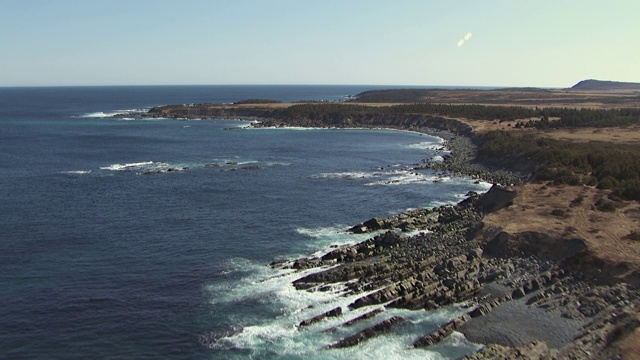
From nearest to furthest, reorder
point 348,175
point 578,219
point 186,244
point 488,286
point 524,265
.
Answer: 1. point 488,286
2. point 524,265
3. point 578,219
4. point 186,244
5. point 348,175

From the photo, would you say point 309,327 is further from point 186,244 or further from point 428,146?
point 428,146

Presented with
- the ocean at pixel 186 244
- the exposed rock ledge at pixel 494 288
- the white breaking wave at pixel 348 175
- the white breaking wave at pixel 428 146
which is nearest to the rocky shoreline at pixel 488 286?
the exposed rock ledge at pixel 494 288

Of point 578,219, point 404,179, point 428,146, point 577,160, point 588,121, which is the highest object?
point 588,121

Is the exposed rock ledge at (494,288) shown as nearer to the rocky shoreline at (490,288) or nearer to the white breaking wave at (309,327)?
the rocky shoreline at (490,288)

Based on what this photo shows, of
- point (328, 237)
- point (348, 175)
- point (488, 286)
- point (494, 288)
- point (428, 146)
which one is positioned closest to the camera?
point (494, 288)

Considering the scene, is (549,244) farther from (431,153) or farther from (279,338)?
(431,153)

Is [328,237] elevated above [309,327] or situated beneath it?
elevated above

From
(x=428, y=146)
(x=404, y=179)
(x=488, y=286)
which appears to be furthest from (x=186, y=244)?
(x=428, y=146)

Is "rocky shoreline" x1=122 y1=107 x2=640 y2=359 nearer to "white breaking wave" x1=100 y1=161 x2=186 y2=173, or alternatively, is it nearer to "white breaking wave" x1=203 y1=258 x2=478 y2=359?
"white breaking wave" x1=203 y1=258 x2=478 y2=359

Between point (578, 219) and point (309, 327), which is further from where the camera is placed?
point (578, 219)
